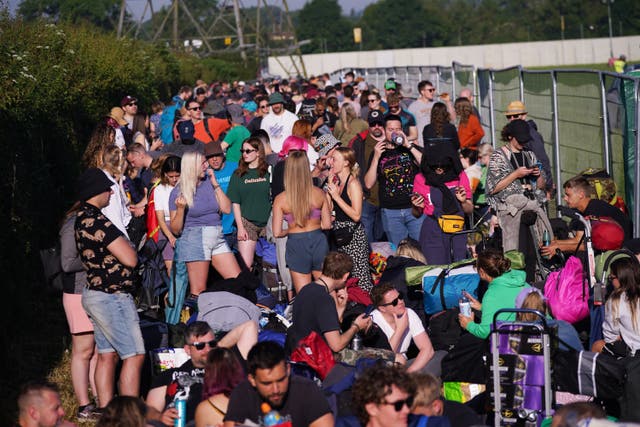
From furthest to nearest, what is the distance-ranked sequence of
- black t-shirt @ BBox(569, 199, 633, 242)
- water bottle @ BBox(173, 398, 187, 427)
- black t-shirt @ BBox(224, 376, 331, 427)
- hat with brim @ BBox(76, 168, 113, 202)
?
black t-shirt @ BBox(569, 199, 633, 242) < hat with brim @ BBox(76, 168, 113, 202) < water bottle @ BBox(173, 398, 187, 427) < black t-shirt @ BBox(224, 376, 331, 427)

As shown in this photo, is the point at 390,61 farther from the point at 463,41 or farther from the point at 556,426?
the point at 556,426

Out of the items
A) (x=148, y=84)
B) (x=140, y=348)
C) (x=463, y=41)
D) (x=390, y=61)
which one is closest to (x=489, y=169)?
(x=140, y=348)

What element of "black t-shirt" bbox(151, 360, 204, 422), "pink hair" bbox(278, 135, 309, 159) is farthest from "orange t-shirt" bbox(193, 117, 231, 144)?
"black t-shirt" bbox(151, 360, 204, 422)

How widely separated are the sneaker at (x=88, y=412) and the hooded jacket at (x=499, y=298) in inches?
118

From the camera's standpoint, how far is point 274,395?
233 inches

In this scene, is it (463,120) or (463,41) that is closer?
(463,120)

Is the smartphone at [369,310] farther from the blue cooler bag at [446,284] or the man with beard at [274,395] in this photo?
the man with beard at [274,395]

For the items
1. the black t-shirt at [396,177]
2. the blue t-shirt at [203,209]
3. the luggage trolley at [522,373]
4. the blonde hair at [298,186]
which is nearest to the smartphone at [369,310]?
the blonde hair at [298,186]

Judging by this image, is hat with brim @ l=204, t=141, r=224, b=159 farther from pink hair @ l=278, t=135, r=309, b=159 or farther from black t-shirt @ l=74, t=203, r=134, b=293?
black t-shirt @ l=74, t=203, r=134, b=293

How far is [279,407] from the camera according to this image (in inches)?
237

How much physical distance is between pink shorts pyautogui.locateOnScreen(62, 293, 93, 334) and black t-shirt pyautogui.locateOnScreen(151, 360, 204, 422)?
105cm

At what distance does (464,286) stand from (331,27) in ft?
384

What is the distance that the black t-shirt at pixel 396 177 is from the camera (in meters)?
11.7

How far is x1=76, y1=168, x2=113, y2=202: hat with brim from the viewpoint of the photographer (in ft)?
25.6
